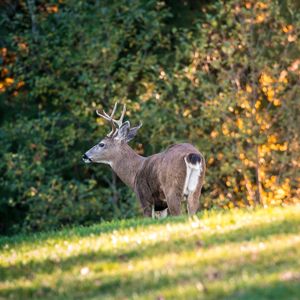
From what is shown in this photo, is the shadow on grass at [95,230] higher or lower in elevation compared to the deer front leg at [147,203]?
higher

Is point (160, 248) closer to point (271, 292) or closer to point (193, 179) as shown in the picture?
point (271, 292)

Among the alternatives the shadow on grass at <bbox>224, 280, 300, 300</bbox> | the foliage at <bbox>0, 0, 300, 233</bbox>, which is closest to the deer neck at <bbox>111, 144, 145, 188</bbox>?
the foliage at <bbox>0, 0, 300, 233</bbox>

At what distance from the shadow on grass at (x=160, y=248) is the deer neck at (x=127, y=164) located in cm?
629

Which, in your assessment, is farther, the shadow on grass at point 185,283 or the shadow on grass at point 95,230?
the shadow on grass at point 95,230

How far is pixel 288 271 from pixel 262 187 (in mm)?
14119

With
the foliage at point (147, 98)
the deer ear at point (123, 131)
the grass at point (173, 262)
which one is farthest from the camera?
the foliage at point (147, 98)

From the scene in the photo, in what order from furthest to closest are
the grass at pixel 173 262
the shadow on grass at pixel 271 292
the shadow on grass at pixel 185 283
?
1. the grass at pixel 173 262
2. the shadow on grass at pixel 185 283
3. the shadow on grass at pixel 271 292

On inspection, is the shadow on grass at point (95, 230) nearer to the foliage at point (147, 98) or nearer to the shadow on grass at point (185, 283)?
the shadow on grass at point (185, 283)

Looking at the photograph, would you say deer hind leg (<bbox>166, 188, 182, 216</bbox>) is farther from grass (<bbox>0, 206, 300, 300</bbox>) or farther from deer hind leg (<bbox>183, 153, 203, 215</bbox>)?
grass (<bbox>0, 206, 300, 300</bbox>)

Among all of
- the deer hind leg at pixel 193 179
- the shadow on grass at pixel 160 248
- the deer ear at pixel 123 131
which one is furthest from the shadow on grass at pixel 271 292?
the deer ear at pixel 123 131

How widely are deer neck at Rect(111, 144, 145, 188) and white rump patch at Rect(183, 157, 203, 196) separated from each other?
77.1 inches

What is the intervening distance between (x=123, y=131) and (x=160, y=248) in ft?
24.1

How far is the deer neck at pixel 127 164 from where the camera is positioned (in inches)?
622

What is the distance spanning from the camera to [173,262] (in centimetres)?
849
